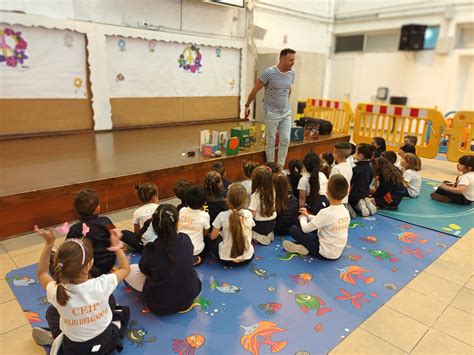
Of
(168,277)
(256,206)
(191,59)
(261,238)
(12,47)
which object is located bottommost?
→ (261,238)

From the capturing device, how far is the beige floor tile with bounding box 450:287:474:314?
2.12 meters

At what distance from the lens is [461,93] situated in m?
8.28

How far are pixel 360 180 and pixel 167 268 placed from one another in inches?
90.6

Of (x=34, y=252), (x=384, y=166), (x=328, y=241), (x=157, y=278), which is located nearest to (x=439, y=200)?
(x=384, y=166)

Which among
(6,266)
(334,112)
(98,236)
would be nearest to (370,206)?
(98,236)

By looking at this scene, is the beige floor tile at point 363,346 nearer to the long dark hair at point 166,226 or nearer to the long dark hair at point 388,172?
the long dark hair at point 166,226

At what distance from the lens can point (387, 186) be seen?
3.65m

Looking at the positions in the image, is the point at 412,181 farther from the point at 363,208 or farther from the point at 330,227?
the point at 330,227

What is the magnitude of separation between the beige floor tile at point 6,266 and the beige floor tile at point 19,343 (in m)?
0.61

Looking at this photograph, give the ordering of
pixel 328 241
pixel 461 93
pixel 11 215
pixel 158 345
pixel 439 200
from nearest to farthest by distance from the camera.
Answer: pixel 158 345 < pixel 328 241 < pixel 11 215 < pixel 439 200 < pixel 461 93

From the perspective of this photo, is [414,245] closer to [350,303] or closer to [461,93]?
[350,303]

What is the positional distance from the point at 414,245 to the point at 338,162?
3.45 feet

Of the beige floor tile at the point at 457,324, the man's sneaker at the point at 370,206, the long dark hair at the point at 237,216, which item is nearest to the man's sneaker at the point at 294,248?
the long dark hair at the point at 237,216

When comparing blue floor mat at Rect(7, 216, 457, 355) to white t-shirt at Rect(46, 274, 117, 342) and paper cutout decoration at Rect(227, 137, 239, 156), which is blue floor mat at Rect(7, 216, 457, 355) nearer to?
white t-shirt at Rect(46, 274, 117, 342)
